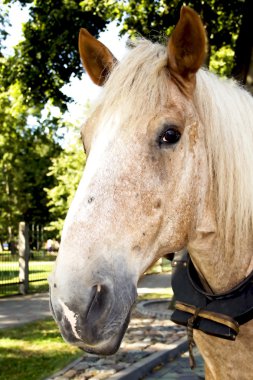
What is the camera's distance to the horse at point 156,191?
5.06 feet

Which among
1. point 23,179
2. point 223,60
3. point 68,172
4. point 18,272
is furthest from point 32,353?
point 23,179

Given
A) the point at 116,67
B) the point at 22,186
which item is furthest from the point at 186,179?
the point at 22,186

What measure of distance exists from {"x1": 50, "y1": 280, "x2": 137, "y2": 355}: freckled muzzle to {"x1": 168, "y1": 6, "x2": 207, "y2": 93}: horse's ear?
2.97 feet

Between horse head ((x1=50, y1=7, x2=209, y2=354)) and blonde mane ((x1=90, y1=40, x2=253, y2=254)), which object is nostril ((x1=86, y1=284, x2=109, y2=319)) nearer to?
horse head ((x1=50, y1=7, x2=209, y2=354))

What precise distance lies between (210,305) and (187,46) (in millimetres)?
1161

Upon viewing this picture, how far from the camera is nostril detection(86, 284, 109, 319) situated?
1492 millimetres

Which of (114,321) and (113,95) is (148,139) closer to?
(113,95)

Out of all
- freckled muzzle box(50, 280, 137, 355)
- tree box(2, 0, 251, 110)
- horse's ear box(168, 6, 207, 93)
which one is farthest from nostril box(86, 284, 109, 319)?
tree box(2, 0, 251, 110)

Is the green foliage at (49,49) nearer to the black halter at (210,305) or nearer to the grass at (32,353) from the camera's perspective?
the grass at (32,353)

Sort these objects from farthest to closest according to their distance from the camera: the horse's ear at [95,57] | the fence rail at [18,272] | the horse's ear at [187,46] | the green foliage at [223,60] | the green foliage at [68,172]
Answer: the green foliage at [68,172] → the green foliage at [223,60] → the fence rail at [18,272] → the horse's ear at [95,57] → the horse's ear at [187,46]

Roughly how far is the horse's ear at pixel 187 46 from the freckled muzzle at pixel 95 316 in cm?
90

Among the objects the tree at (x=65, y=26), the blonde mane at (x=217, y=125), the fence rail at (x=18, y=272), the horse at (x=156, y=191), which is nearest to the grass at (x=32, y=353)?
the horse at (x=156, y=191)

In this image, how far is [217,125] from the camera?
204 centimetres

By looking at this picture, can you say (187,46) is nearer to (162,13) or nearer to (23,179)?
(162,13)
